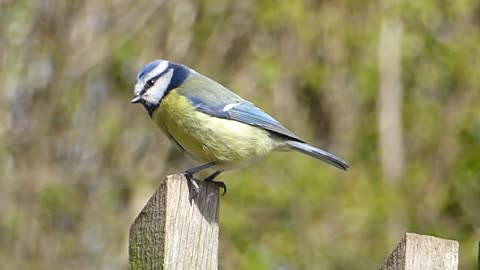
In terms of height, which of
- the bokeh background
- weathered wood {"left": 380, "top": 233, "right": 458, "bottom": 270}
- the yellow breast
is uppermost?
the bokeh background

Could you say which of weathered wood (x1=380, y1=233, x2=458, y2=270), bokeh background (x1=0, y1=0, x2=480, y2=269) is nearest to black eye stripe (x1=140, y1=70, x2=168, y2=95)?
weathered wood (x1=380, y1=233, x2=458, y2=270)

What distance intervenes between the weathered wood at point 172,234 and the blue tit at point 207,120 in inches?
38.2

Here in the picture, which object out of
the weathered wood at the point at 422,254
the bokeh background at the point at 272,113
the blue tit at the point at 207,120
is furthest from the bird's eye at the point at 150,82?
the bokeh background at the point at 272,113

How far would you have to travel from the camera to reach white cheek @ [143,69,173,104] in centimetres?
292

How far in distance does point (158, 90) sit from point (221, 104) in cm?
20

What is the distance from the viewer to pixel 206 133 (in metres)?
2.79

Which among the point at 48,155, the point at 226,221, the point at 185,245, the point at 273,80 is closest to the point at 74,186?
the point at 48,155

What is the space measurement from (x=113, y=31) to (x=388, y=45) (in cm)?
155

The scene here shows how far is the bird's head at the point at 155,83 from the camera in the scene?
289 centimetres

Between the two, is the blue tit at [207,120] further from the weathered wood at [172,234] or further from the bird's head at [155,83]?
the weathered wood at [172,234]

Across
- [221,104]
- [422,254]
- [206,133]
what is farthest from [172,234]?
[221,104]

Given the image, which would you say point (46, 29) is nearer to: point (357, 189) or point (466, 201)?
point (357, 189)

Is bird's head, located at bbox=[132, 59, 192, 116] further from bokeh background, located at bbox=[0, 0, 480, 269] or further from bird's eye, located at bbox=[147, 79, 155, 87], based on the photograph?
bokeh background, located at bbox=[0, 0, 480, 269]

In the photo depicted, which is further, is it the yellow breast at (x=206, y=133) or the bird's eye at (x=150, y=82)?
the bird's eye at (x=150, y=82)
